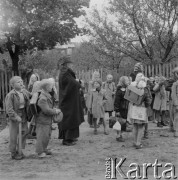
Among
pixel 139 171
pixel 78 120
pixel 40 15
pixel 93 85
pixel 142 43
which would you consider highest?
pixel 40 15

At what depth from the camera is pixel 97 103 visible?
9.59m

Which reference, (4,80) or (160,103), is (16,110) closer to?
(160,103)

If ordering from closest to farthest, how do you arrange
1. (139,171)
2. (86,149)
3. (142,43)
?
(139,171) → (86,149) → (142,43)

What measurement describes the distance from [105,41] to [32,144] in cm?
1154

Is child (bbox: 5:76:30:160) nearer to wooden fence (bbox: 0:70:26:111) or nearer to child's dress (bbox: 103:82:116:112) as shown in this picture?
child's dress (bbox: 103:82:116:112)

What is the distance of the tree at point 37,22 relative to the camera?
57.4 ft

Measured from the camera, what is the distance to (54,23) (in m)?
18.1

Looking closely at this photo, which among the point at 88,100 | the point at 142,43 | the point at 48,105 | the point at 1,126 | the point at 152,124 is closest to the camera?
the point at 48,105

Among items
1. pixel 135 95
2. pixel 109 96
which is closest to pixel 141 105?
pixel 135 95

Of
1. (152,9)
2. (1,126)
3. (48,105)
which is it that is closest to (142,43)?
(152,9)

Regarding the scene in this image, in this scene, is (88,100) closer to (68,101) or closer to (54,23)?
(68,101)

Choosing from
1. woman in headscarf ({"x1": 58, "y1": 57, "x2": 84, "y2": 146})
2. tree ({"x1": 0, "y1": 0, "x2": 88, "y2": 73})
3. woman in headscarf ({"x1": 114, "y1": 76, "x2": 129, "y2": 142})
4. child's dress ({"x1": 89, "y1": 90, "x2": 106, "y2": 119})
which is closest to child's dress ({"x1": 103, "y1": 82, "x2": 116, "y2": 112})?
child's dress ({"x1": 89, "y1": 90, "x2": 106, "y2": 119})

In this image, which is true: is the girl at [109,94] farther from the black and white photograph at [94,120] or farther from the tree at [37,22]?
the tree at [37,22]

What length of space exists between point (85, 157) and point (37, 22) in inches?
480
